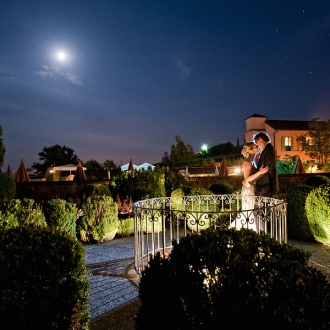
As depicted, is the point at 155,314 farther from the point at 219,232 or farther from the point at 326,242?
Result: the point at 326,242

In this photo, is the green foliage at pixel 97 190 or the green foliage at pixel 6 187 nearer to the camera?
the green foliage at pixel 6 187

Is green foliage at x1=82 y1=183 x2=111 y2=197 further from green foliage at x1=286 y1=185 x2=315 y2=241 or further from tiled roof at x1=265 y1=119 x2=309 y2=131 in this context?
tiled roof at x1=265 y1=119 x2=309 y2=131

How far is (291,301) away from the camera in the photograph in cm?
197

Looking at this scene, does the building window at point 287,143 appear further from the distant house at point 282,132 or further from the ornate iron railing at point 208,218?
the ornate iron railing at point 208,218

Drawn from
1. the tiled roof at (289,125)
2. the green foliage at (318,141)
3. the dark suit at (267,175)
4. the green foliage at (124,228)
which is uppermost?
the tiled roof at (289,125)

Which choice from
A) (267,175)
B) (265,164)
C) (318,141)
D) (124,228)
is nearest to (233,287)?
(265,164)

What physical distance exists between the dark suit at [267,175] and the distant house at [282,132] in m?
29.7

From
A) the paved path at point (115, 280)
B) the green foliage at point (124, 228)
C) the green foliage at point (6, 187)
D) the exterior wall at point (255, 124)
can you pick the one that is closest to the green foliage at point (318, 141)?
the exterior wall at point (255, 124)

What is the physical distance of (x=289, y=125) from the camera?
36.2m

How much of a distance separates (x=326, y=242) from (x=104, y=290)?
17.9 ft

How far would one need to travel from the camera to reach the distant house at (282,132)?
113ft

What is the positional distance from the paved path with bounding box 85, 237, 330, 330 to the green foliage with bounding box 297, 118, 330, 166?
85.4 feet

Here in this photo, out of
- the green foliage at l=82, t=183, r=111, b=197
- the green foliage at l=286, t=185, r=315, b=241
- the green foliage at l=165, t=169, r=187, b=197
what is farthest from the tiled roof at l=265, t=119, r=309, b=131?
the green foliage at l=286, t=185, r=315, b=241

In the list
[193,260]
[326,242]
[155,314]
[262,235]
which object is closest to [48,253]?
[155,314]
